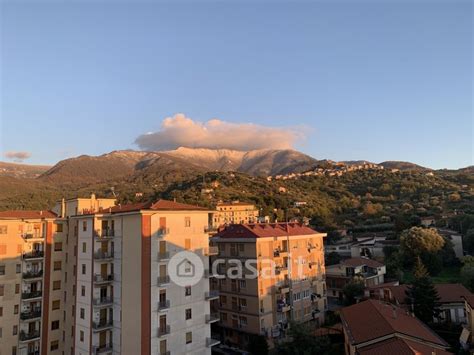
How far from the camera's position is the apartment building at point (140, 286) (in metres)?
29.5

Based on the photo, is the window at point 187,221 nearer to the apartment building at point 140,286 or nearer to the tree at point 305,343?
the apartment building at point 140,286

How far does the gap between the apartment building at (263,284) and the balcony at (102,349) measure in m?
14.5

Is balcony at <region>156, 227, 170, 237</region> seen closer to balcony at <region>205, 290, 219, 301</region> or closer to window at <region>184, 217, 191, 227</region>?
window at <region>184, 217, 191, 227</region>

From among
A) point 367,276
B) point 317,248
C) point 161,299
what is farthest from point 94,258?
point 367,276

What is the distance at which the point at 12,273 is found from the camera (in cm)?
3609

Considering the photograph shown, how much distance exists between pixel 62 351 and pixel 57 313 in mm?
3886

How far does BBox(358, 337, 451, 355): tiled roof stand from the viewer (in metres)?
22.5

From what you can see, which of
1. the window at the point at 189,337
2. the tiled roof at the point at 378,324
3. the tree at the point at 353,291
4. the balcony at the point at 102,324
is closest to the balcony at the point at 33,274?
the balcony at the point at 102,324

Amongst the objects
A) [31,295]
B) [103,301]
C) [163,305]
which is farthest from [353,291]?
[31,295]

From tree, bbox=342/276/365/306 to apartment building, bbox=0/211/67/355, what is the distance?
3594 centimetres

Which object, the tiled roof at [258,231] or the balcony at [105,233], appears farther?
the tiled roof at [258,231]

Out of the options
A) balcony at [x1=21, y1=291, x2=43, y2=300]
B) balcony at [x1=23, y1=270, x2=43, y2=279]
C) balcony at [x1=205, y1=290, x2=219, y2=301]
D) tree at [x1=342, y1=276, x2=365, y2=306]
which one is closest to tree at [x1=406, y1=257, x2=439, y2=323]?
tree at [x1=342, y1=276, x2=365, y2=306]

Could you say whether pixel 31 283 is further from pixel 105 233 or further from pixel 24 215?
pixel 105 233

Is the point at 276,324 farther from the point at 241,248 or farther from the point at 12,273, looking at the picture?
the point at 12,273
